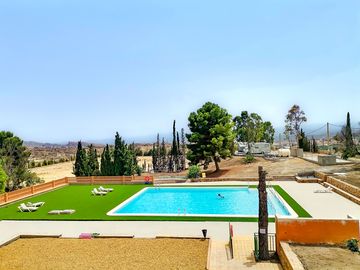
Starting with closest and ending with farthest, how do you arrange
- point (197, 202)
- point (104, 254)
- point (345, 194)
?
point (104, 254), point (345, 194), point (197, 202)

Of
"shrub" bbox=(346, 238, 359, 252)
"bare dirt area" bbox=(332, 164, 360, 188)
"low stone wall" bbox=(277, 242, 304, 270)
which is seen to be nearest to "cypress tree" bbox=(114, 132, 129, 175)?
"bare dirt area" bbox=(332, 164, 360, 188)

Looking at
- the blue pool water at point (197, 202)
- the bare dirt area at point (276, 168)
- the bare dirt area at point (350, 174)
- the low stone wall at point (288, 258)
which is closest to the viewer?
the low stone wall at point (288, 258)

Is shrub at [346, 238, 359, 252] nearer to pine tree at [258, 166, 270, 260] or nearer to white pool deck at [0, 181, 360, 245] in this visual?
pine tree at [258, 166, 270, 260]

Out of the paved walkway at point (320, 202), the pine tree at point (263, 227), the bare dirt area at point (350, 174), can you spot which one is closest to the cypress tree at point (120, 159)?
the paved walkway at point (320, 202)

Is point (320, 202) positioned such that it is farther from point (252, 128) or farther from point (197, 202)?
point (252, 128)

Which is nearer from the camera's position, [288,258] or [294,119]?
[288,258]

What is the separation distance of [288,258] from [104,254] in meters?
7.28

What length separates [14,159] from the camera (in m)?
33.9

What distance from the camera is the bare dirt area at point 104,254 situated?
1267 cm

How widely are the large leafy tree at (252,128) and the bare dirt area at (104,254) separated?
4676 centimetres

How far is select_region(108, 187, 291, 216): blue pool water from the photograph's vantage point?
2258 cm

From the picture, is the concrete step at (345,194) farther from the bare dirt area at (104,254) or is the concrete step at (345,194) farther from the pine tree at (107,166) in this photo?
the pine tree at (107,166)

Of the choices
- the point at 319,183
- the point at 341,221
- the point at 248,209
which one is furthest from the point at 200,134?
the point at 341,221

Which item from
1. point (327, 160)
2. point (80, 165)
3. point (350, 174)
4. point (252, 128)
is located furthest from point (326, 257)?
point (252, 128)
